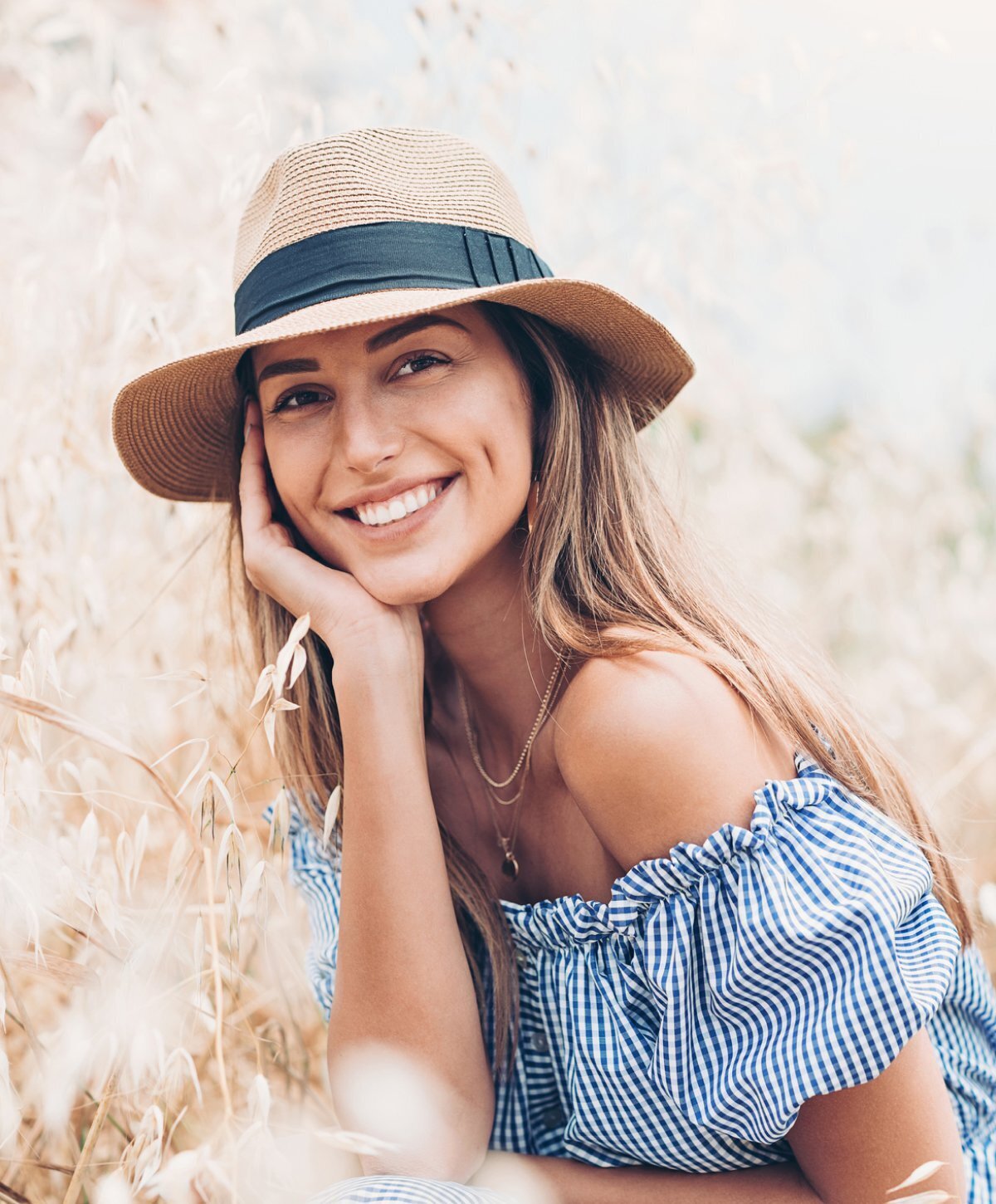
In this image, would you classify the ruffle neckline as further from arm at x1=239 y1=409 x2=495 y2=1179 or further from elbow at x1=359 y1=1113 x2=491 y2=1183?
elbow at x1=359 y1=1113 x2=491 y2=1183

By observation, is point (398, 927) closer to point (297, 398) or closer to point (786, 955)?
point (786, 955)

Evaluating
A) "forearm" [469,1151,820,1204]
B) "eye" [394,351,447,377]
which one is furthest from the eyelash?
"forearm" [469,1151,820,1204]

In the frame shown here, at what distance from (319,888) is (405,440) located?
76 centimetres

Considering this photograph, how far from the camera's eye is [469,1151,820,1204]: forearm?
130 cm

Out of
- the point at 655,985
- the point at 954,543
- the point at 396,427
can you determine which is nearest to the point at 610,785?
the point at 655,985

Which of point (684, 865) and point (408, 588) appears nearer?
point (684, 865)

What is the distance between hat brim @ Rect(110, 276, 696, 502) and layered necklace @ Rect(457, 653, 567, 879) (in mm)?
445

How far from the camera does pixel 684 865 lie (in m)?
1.25

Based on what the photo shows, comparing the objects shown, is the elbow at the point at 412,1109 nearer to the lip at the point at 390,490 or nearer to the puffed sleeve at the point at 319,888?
the puffed sleeve at the point at 319,888

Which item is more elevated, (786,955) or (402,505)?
(402,505)

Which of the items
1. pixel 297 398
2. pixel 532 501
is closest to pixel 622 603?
pixel 532 501

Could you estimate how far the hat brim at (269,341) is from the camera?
133 cm

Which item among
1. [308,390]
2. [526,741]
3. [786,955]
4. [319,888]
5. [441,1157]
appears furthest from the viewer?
[319,888]

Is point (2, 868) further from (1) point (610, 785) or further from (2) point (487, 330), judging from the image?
(2) point (487, 330)
